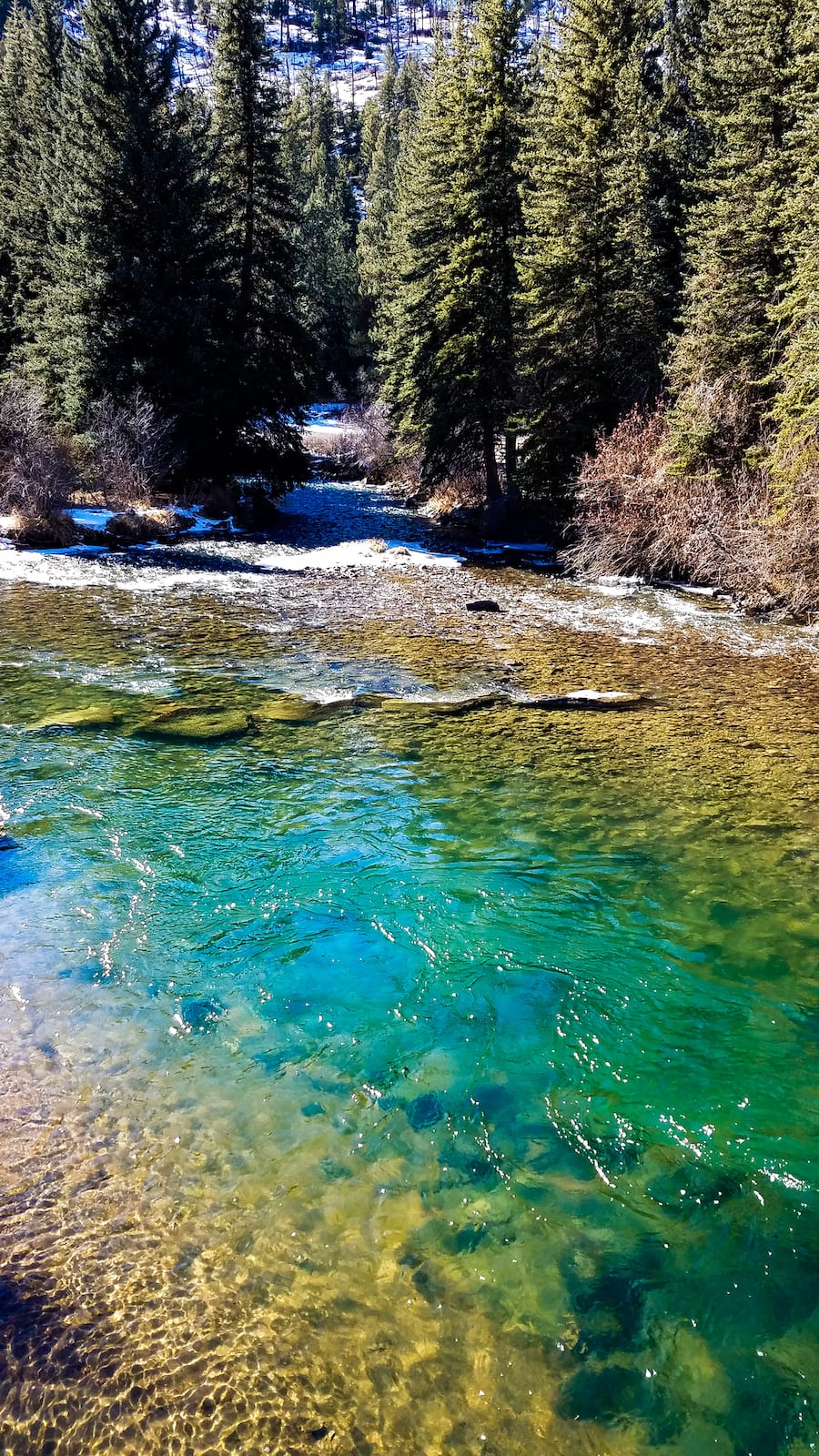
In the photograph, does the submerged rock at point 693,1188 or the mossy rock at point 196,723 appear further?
the mossy rock at point 196,723

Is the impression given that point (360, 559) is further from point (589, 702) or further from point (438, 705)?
point (589, 702)

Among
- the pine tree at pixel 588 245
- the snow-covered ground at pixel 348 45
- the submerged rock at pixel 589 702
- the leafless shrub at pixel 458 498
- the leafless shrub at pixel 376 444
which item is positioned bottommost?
the submerged rock at pixel 589 702

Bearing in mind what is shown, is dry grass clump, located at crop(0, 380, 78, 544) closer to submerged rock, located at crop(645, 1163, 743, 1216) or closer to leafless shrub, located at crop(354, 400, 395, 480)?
leafless shrub, located at crop(354, 400, 395, 480)

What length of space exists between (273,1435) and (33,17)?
52370 mm

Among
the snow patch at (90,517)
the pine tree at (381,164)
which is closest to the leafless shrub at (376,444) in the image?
the pine tree at (381,164)

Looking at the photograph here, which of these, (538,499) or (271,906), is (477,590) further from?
(271,906)

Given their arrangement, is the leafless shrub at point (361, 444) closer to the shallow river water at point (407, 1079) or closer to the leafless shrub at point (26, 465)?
the leafless shrub at point (26, 465)

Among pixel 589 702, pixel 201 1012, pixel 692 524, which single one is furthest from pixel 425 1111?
pixel 692 524

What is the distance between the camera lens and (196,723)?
1013 cm

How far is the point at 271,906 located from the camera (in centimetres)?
650

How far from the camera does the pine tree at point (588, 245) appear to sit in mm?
21875

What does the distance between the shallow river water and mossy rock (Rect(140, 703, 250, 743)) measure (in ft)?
0.20

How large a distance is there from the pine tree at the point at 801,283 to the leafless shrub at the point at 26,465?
1750 centimetres

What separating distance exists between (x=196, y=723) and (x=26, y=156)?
112ft
